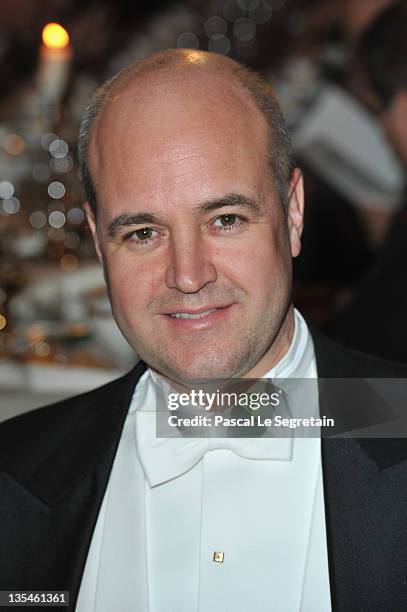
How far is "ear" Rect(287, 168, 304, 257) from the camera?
1.78m

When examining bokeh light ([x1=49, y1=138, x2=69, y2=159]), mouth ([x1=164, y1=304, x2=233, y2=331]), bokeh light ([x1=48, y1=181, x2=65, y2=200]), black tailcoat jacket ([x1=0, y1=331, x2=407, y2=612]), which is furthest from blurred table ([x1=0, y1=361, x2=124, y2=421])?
bokeh light ([x1=49, y1=138, x2=69, y2=159])

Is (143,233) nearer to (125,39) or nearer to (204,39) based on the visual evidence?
(204,39)

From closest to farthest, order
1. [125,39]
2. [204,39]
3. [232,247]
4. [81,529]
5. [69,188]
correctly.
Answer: [232,247]
[81,529]
[69,188]
[204,39]
[125,39]

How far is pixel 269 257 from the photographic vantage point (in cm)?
165

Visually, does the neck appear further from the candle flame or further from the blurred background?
the candle flame

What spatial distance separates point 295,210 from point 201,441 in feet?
1.59

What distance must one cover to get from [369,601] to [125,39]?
222 inches

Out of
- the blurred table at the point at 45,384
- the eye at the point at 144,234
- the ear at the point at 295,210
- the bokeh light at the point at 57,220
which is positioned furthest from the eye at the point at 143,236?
the bokeh light at the point at 57,220

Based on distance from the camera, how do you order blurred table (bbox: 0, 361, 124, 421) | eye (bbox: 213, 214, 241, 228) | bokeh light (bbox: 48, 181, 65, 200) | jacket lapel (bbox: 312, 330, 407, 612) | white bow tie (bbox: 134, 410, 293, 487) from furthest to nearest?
1. bokeh light (bbox: 48, 181, 65, 200)
2. blurred table (bbox: 0, 361, 124, 421)
3. white bow tie (bbox: 134, 410, 293, 487)
4. eye (bbox: 213, 214, 241, 228)
5. jacket lapel (bbox: 312, 330, 407, 612)

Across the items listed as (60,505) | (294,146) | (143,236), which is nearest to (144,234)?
(143,236)

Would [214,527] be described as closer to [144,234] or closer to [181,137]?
[144,234]

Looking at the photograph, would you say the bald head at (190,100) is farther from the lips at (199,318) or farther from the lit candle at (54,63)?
the lit candle at (54,63)

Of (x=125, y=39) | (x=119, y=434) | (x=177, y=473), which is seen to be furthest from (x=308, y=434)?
(x=125, y=39)

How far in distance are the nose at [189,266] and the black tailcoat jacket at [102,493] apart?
1.09 ft
